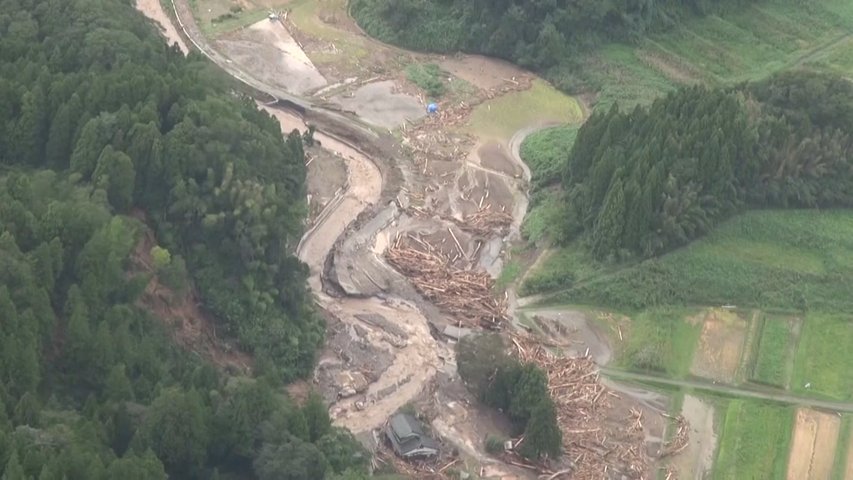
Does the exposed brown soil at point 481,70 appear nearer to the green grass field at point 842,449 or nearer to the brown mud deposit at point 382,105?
the brown mud deposit at point 382,105

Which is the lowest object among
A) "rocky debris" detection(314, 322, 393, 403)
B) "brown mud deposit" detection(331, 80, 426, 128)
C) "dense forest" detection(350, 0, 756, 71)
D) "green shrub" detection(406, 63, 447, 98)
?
"rocky debris" detection(314, 322, 393, 403)

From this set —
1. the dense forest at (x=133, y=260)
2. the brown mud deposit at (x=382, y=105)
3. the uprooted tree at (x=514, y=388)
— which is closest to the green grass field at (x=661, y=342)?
the uprooted tree at (x=514, y=388)

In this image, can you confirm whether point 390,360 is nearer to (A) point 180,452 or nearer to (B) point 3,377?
(A) point 180,452

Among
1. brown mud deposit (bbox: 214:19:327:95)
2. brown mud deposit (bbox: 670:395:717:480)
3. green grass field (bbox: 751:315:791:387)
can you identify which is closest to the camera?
brown mud deposit (bbox: 670:395:717:480)

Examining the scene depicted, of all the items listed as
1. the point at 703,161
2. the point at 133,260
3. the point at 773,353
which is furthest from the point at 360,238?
the point at 773,353

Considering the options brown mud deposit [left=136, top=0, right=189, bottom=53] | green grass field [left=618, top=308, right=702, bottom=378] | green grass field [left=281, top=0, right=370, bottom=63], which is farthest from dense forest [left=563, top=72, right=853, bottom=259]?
brown mud deposit [left=136, top=0, right=189, bottom=53]

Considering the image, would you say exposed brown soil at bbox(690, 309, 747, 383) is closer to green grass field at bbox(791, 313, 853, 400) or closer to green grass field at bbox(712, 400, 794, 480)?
green grass field at bbox(712, 400, 794, 480)
